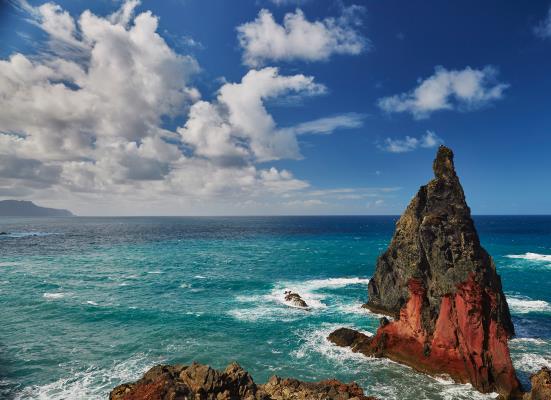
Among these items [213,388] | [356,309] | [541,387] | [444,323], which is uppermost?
[213,388]

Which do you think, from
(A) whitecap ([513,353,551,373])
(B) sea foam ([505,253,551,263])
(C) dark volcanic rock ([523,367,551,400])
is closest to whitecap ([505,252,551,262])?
(B) sea foam ([505,253,551,263])

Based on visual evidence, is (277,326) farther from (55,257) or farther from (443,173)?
(55,257)

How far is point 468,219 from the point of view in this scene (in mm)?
33562

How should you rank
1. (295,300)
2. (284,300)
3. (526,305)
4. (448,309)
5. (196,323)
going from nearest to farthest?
(448,309), (196,323), (526,305), (295,300), (284,300)

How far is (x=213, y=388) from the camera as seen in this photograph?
59.0ft

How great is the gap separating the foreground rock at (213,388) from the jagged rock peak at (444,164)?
83.0ft

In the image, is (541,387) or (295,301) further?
(295,301)

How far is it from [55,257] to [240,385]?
99108 mm

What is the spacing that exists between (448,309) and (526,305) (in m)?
30.4

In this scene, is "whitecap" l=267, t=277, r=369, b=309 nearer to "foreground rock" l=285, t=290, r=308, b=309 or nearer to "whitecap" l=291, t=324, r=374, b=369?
"foreground rock" l=285, t=290, r=308, b=309

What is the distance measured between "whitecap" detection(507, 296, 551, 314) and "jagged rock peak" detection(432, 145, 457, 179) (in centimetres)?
2666

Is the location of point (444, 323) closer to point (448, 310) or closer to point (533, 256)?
point (448, 310)

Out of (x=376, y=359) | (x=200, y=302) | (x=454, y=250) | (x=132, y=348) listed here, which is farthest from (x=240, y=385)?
(x=200, y=302)

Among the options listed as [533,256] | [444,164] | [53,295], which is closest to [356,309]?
[444,164]
